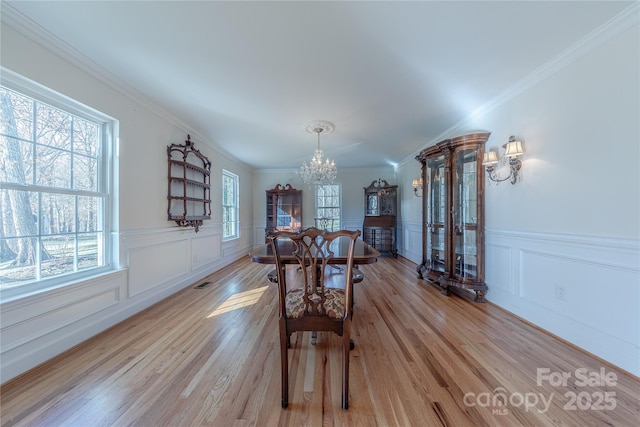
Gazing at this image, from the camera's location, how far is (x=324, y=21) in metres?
1.59

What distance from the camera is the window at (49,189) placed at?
160 cm

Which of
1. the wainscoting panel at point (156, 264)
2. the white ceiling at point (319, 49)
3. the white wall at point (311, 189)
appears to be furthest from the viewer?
the white wall at point (311, 189)

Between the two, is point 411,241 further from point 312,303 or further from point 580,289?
point 312,303

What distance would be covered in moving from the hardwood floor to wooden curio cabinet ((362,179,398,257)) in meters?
3.39

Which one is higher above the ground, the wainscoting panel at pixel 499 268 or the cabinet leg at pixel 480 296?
the wainscoting panel at pixel 499 268

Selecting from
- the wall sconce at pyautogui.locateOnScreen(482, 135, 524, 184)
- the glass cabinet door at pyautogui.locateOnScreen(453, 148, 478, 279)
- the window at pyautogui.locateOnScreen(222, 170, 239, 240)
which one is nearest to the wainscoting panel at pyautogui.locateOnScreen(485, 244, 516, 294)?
the glass cabinet door at pyautogui.locateOnScreen(453, 148, 478, 279)

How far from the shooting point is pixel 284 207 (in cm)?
643

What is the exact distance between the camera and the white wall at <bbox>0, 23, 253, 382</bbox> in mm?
1595

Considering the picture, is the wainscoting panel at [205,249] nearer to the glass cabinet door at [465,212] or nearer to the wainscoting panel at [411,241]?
the glass cabinet door at [465,212]

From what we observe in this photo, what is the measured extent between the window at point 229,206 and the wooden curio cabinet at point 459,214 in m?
3.94

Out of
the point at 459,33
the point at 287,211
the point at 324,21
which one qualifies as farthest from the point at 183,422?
the point at 287,211

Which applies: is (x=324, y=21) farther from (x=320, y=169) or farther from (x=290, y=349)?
(x=290, y=349)

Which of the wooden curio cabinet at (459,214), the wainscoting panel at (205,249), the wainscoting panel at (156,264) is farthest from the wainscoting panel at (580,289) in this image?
the wainscoting panel at (205,249)

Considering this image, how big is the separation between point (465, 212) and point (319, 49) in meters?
2.56
